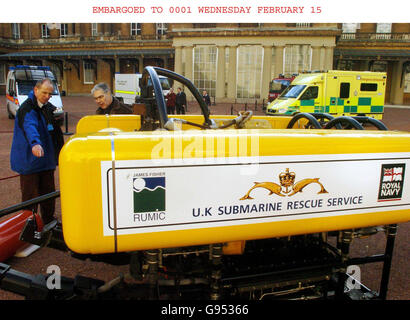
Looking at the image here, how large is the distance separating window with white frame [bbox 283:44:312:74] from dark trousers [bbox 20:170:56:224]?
26.3 metres

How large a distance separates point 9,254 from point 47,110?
5.14ft

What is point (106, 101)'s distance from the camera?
13.8 feet

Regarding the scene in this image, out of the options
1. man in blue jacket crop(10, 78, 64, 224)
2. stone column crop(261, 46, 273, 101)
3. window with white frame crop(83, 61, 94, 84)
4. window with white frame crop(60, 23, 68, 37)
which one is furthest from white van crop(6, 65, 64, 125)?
window with white frame crop(60, 23, 68, 37)

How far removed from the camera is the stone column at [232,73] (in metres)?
28.4

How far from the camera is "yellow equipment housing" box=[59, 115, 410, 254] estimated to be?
1555 mm

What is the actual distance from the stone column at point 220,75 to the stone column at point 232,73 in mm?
499

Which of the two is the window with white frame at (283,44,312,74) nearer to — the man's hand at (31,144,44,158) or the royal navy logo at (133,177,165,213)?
the man's hand at (31,144,44,158)

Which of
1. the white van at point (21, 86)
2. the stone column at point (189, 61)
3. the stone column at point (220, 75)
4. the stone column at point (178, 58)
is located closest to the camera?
the white van at point (21, 86)

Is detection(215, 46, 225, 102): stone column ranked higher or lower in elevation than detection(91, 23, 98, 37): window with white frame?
lower

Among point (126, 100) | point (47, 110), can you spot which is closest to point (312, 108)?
point (126, 100)

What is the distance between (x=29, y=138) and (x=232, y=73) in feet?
86.1

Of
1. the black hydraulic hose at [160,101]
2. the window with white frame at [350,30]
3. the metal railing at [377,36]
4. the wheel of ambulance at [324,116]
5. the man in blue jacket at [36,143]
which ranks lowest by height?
the man in blue jacket at [36,143]

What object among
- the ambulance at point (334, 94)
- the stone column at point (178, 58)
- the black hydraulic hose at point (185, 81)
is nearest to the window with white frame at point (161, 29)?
the stone column at point (178, 58)
